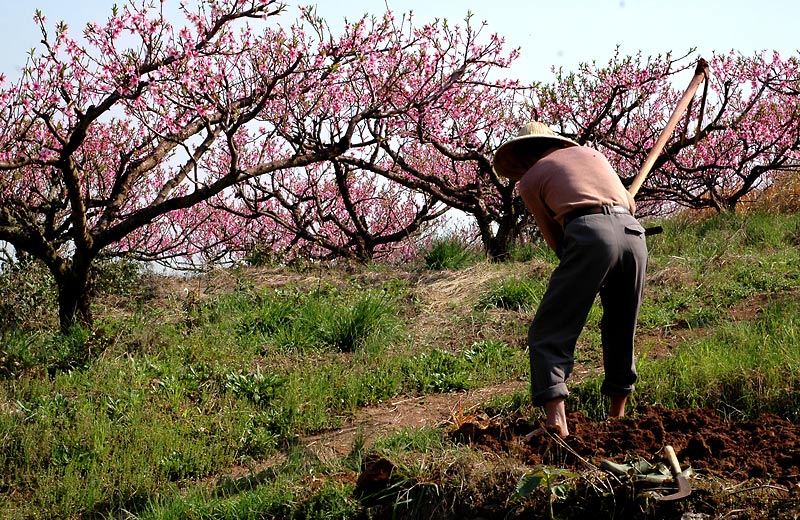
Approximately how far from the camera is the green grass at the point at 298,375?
189 inches

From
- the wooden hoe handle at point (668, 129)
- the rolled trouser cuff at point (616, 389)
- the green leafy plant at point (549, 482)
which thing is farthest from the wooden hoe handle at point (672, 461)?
the wooden hoe handle at point (668, 129)

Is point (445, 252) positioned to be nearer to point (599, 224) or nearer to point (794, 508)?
point (599, 224)

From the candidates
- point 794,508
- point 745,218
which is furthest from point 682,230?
point 794,508

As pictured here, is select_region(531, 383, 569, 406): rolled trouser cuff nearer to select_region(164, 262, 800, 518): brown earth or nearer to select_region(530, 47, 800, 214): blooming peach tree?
select_region(164, 262, 800, 518): brown earth

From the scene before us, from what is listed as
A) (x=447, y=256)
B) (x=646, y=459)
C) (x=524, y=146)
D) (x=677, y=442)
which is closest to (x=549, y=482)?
(x=646, y=459)

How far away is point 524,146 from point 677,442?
1893mm

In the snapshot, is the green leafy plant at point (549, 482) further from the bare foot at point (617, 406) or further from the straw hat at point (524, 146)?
the straw hat at point (524, 146)

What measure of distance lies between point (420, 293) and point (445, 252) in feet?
3.96

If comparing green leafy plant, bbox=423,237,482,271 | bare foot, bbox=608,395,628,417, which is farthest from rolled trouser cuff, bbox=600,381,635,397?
green leafy plant, bbox=423,237,482,271

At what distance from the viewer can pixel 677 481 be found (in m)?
3.43

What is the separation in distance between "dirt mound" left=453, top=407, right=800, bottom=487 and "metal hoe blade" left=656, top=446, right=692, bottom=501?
172 mm

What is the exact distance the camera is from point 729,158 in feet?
38.5

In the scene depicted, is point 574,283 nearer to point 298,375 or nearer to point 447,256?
point 298,375

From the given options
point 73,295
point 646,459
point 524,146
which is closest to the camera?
point 646,459
